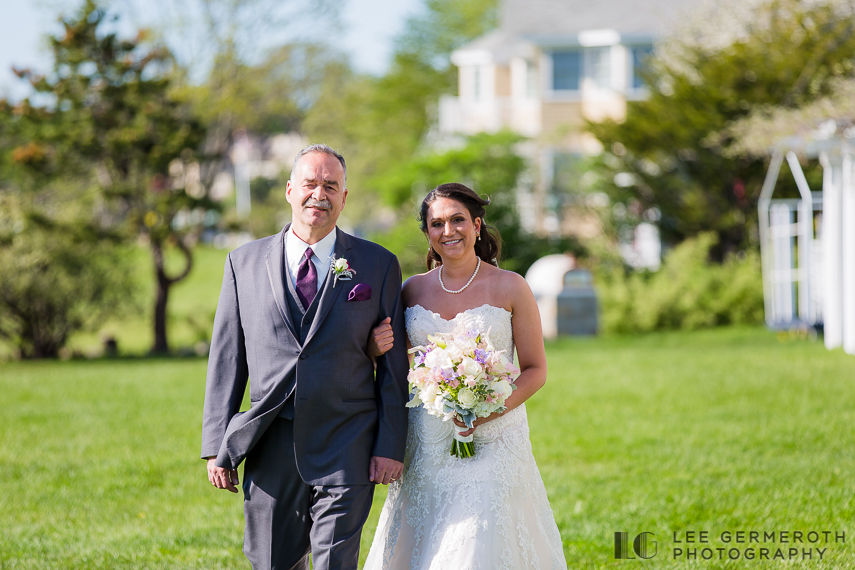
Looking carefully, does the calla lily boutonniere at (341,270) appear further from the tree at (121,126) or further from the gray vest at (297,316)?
the tree at (121,126)

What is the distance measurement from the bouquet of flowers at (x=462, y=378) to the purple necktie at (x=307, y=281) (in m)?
0.53

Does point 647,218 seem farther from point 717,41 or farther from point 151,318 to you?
point 151,318

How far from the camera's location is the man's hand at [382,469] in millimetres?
3701

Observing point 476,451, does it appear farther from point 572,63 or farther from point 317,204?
point 572,63

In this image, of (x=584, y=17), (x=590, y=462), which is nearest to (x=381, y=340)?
(x=590, y=462)

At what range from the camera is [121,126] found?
1728 cm

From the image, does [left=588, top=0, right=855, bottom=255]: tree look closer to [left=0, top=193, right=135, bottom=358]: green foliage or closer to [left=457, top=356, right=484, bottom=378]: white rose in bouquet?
[left=0, top=193, right=135, bottom=358]: green foliage

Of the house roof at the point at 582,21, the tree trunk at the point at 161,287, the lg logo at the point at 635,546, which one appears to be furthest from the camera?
the house roof at the point at 582,21

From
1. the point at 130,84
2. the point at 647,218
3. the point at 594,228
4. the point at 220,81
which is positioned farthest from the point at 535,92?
the point at 130,84

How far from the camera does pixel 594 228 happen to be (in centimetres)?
2381

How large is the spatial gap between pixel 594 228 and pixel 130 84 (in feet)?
42.2

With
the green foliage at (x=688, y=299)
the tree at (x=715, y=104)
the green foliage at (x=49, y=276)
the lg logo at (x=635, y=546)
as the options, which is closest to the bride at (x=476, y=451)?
the lg logo at (x=635, y=546)

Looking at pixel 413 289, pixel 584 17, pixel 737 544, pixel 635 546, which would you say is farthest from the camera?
pixel 584 17

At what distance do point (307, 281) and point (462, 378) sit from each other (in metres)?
0.80
